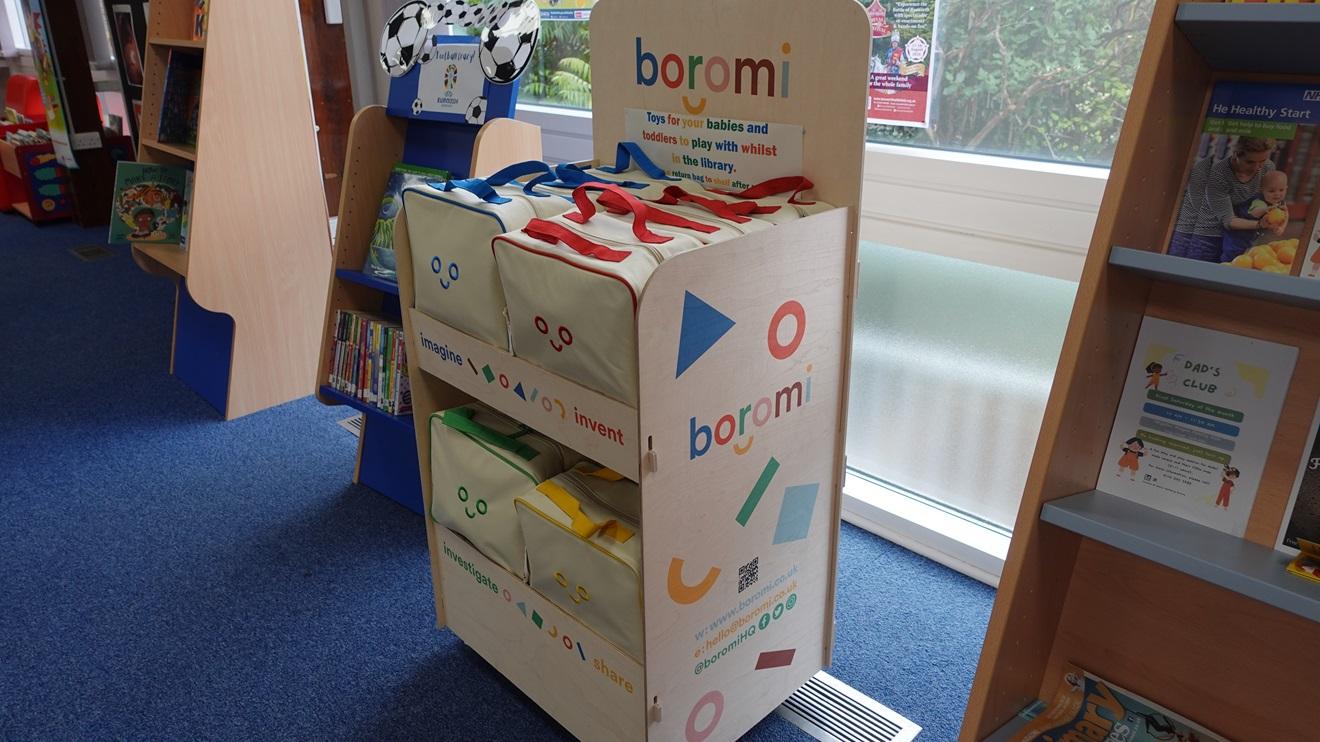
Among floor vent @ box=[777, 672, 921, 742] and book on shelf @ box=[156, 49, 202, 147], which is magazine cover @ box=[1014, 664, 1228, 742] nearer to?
floor vent @ box=[777, 672, 921, 742]

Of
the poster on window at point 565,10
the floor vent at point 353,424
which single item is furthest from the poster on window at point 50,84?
the poster on window at point 565,10

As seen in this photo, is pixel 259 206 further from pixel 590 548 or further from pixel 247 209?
pixel 590 548

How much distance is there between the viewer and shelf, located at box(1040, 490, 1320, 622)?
0.98 meters

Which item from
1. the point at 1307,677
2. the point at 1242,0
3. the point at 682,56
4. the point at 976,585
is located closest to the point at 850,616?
the point at 976,585

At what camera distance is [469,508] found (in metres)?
1.75

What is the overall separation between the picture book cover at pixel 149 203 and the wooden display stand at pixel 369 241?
1174mm

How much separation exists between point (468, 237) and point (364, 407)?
1131mm

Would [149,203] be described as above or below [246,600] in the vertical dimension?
above

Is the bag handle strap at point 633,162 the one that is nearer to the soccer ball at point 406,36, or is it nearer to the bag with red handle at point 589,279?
the bag with red handle at point 589,279

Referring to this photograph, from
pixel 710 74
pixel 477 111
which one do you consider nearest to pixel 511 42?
pixel 477 111

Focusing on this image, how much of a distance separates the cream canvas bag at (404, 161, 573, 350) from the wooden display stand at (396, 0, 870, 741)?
0.17ft

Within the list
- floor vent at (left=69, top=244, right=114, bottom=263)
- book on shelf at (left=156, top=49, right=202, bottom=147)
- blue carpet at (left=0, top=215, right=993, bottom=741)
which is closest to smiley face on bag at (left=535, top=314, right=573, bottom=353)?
blue carpet at (left=0, top=215, right=993, bottom=741)

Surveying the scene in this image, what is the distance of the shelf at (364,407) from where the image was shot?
7.91ft

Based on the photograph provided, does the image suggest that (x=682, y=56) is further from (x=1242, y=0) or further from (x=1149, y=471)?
(x=1149, y=471)
